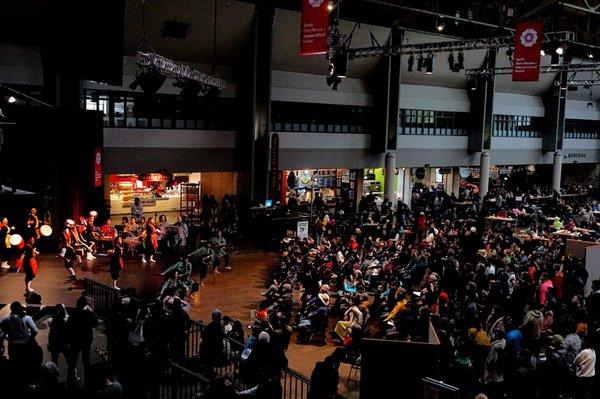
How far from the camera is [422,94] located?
31609mm

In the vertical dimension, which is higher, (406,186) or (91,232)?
(406,186)

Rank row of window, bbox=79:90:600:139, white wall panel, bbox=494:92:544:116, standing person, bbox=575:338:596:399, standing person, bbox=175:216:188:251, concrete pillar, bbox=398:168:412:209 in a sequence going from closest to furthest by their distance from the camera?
1. standing person, bbox=575:338:596:399
2. standing person, bbox=175:216:188:251
3. row of window, bbox=79:90:600:139
4. concrete pillar, bbox=398:168:412:209
5. white wall panel, bbox=494:92:544:116

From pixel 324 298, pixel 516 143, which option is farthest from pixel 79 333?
pixel 516 143

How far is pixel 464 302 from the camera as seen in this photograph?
12328mm

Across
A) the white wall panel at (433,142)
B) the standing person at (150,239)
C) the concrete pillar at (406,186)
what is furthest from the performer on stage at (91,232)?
the concrete pillar at (406,186)

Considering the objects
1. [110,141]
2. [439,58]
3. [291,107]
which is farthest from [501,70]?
[110,141]

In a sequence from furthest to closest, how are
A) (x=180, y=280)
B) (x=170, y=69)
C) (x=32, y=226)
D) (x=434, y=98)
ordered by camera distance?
(x=434, y=98)
(x=32, y=226)
(x=170, y=69)
(x=180, y=280)

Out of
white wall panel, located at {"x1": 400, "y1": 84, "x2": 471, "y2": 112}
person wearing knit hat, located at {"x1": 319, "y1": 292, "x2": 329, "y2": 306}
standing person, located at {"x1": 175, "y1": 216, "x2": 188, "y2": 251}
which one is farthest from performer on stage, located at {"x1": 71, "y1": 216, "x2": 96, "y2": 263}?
white wall panel, located at {"x1": 400, "y1": 84, "x2": 471, "y2": 112}

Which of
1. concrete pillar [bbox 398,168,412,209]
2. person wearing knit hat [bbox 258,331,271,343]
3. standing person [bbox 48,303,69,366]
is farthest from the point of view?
concrete pillar [bbox 398,168,412,209]

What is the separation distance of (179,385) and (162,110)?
15269mm

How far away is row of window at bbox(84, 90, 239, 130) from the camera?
21.2 meters

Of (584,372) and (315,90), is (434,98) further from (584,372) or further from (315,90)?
(584,372)

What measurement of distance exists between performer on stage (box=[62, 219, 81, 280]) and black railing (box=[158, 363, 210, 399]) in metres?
7.30

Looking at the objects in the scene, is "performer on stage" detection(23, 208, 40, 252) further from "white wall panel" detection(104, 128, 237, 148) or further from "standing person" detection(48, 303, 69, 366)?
"standing person" detection(48, 303, 69, 366)
